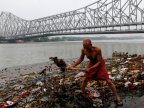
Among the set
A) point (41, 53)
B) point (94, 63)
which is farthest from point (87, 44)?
point (41, 53)

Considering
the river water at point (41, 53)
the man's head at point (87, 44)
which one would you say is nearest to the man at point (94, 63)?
the man's head at point (87, 44)

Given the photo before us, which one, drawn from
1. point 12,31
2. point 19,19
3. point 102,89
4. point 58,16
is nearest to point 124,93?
point 102,89

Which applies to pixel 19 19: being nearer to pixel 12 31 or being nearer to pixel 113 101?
pixel 12 31

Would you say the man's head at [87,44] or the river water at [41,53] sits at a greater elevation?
the man's head at [87,44]

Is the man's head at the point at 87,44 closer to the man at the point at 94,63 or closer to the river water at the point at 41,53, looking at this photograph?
the man at the point at 94,63

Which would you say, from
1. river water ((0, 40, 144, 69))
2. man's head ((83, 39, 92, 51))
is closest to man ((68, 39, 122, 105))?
man's head ((83, 39, 92, 51))

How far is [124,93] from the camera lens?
6840 millimetres

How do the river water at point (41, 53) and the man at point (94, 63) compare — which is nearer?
the man at point (94, 63)

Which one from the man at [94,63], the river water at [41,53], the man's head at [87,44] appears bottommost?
the river water at [41,53]

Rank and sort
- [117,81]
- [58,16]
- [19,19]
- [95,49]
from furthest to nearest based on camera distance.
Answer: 1. [19,19]
2. [58,16]
3. [117,81]
4. [95,49]

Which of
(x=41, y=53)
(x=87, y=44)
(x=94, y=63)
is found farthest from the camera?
(x=41, y=53)

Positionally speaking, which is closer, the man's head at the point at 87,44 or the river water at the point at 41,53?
the man's head at the point at 87,44

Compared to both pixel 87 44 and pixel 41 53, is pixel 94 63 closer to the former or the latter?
pixel 87 44

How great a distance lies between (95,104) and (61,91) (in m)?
0.74
